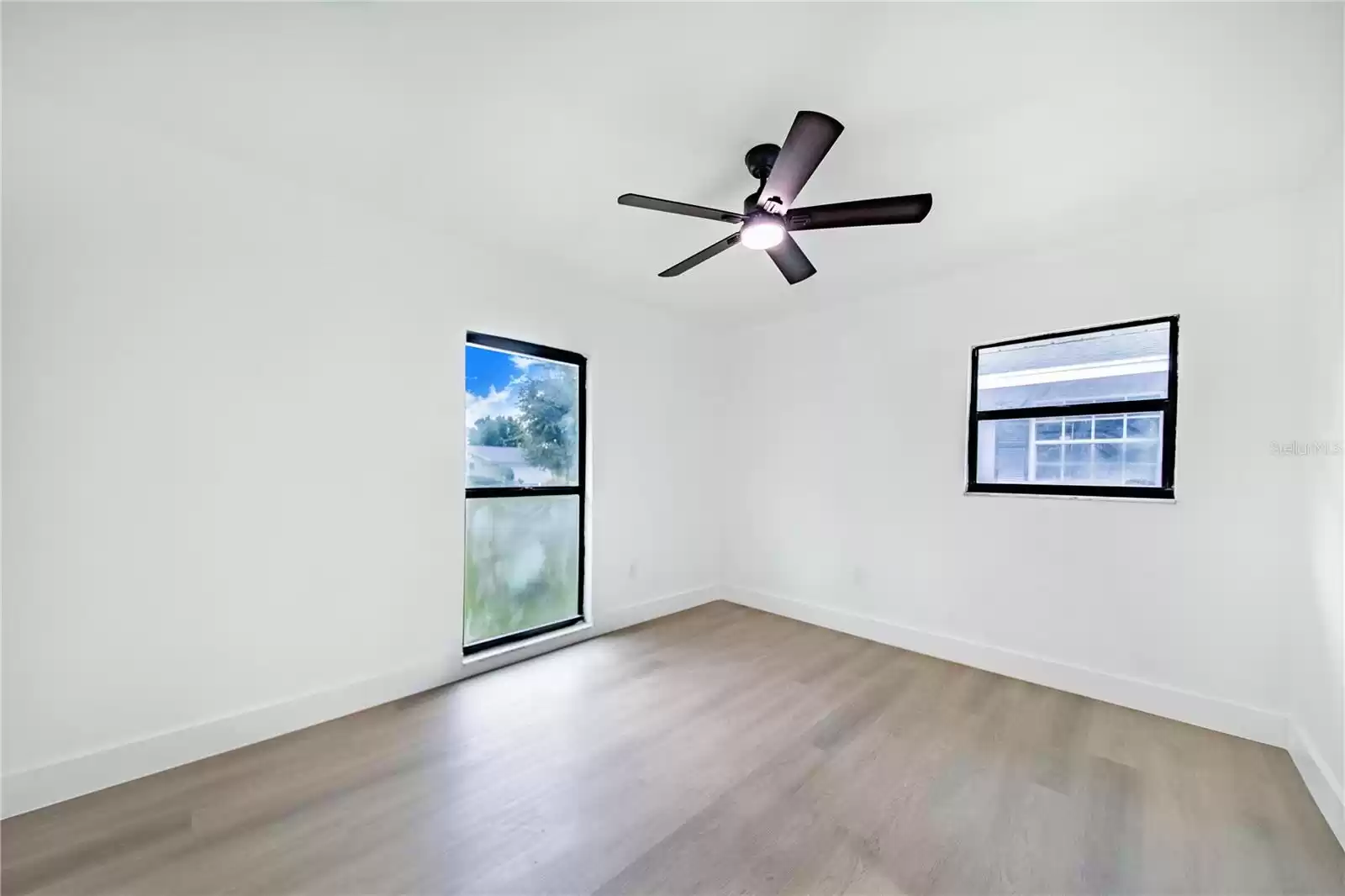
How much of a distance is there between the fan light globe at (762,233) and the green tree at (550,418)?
5.89 ft

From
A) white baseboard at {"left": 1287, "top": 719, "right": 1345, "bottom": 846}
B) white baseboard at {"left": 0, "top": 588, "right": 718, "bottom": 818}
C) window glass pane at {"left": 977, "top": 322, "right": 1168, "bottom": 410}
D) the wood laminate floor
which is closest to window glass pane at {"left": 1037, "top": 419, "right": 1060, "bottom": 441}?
window glass pane at {"left": 977, "top": 322, "right": 1168, "bottom": 410}

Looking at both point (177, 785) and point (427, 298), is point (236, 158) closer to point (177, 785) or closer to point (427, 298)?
point (427, 298)

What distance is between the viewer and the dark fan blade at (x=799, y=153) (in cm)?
161

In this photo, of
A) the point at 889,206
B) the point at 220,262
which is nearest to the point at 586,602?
the point at 220,262

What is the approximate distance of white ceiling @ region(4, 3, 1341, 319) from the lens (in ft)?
5.04

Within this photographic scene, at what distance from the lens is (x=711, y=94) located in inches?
70.8

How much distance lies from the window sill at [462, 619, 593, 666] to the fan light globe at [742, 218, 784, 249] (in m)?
2.69

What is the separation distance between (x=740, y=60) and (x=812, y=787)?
103 inches

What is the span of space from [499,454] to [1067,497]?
3.38 metres

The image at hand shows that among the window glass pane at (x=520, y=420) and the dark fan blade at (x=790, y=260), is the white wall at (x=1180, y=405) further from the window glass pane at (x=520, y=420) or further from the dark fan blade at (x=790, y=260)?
the window glass pane at (x=520, y=420)

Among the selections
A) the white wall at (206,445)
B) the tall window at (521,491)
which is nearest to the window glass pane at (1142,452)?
the tall window at (521,491)

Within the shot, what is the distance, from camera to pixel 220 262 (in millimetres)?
2248

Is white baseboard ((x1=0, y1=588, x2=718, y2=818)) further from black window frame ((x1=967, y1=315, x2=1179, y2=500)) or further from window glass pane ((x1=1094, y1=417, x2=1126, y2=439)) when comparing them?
window glass pane ((x1=1094, y1=417, x2=1126, y2=439))

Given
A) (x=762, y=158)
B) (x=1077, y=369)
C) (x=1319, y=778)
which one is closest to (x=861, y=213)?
(x=762, y=158)
